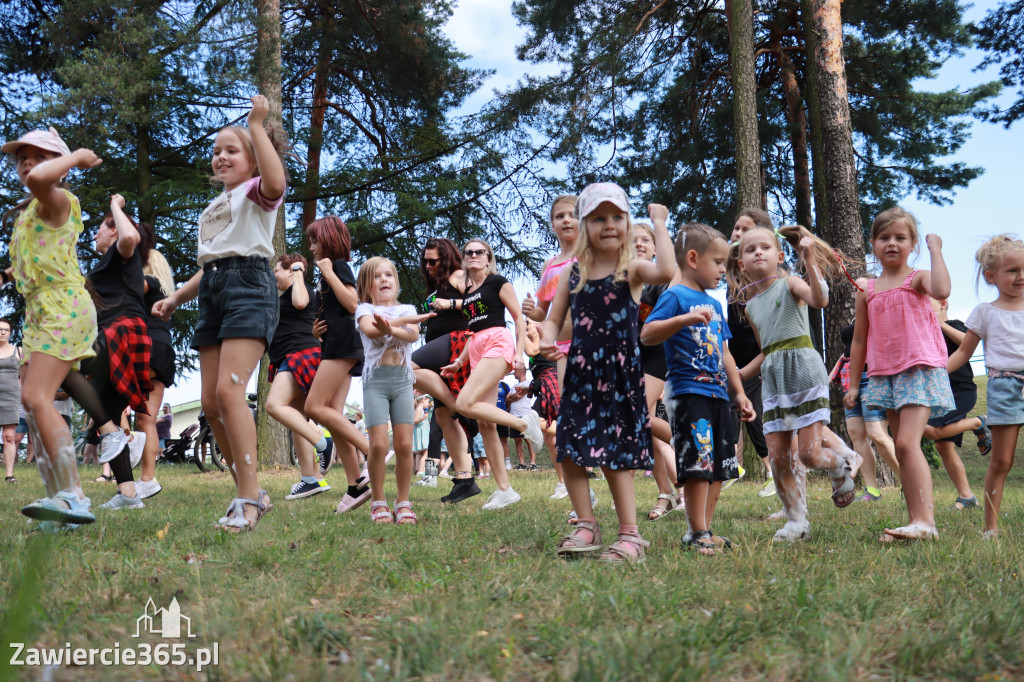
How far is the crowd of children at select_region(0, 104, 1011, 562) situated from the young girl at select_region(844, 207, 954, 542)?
0.4 inches

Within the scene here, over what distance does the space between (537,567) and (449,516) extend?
6.99ft

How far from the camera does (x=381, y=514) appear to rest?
16.1 ft

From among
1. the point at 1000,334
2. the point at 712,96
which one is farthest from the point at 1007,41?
the point at 1000,334

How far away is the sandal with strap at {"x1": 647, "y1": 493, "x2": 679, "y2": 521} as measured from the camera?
5.46 m

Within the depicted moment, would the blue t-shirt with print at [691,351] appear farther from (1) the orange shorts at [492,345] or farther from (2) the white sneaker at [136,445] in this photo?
(2) the white sneaker at [136,445]

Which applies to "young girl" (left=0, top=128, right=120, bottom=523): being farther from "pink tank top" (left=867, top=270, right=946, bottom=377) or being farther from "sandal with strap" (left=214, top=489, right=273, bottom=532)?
"pink tank top" (left=867, top=270, right=946, bottom=377)

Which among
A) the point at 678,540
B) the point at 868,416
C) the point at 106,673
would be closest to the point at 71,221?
the point at 106,673

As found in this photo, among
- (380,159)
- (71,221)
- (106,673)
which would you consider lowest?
(106,673)

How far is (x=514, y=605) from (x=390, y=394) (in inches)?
110

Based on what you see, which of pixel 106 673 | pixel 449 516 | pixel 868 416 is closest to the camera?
pixel 106 673

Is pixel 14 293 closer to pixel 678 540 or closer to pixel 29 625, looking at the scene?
pixel 678 540

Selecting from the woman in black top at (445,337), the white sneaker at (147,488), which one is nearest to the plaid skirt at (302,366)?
the woman in black top at (445,337)

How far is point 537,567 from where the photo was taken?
10.0ft

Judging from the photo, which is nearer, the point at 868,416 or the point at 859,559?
the point at 859,559
